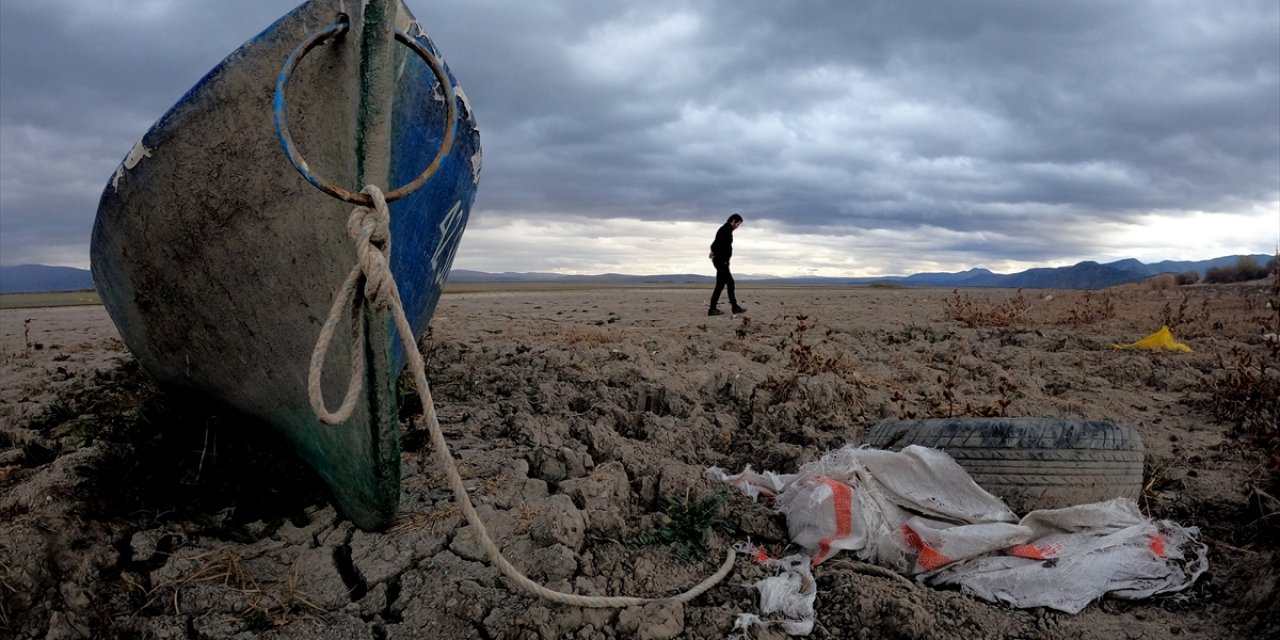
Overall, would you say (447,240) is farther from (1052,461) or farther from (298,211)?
(1052,461)

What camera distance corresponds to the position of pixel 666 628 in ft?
7.00

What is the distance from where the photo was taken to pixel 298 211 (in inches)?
89.3

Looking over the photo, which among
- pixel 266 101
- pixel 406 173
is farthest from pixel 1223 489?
pixel 266 101

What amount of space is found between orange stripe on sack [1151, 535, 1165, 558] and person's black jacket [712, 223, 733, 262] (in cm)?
790

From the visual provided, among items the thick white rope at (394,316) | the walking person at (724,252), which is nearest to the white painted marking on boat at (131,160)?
the thick white rope at (394,316)

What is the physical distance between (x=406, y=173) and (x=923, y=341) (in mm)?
5499

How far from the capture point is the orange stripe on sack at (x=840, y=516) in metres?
2.54

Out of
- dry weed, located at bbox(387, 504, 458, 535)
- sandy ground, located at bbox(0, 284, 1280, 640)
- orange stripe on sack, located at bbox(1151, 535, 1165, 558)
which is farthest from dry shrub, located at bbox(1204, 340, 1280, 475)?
dry weed, located at bbox(387, 504, 458, 535)

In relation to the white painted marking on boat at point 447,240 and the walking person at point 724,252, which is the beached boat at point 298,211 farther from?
the walking person at point 724,252

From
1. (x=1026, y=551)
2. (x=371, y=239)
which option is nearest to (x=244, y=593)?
(x=371, y=239)

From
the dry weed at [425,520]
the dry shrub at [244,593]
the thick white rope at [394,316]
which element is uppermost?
the thick white rope at [394,316]

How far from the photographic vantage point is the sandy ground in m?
2.16

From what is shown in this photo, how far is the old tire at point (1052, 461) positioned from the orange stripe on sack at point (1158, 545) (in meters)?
0.24

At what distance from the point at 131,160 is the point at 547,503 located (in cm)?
193
